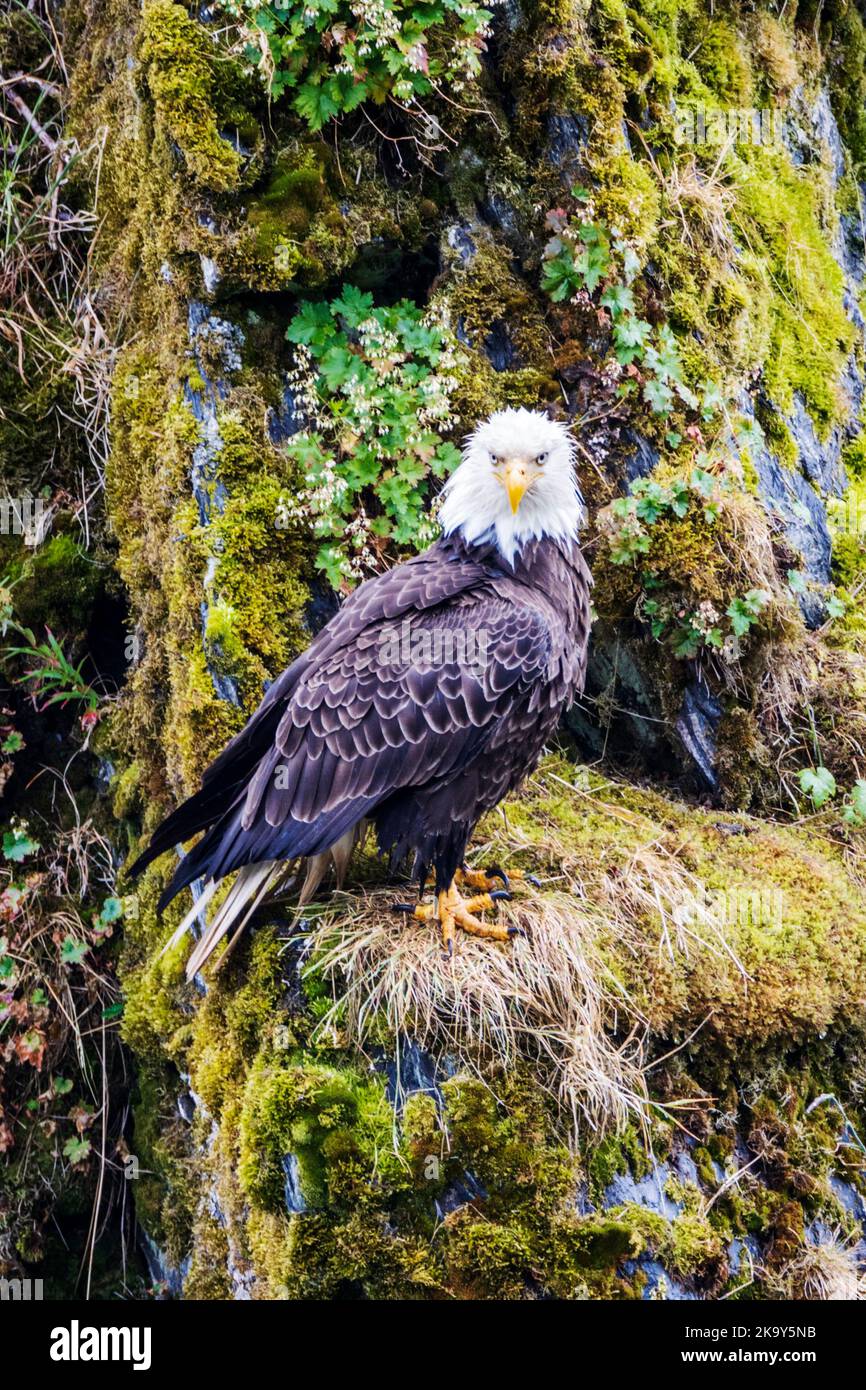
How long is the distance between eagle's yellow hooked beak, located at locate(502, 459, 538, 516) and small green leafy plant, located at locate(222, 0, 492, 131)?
1.79 m

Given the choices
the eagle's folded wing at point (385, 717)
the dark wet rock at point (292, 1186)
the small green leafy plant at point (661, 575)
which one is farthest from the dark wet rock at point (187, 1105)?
the small green leafy plant at point (661, 575)

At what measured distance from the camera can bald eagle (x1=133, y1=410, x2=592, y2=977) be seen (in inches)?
164

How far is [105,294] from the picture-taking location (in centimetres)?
586

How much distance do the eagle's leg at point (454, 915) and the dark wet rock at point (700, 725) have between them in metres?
1.43

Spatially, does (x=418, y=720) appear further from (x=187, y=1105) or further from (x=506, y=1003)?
(x=187, y=1105)

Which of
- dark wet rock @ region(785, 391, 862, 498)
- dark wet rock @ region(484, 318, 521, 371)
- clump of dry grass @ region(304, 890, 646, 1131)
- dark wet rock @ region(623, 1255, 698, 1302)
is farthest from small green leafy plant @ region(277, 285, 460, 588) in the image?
dark wet rock @ region(623, 1255, 698, 1302)

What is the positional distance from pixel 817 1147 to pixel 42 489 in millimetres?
4452

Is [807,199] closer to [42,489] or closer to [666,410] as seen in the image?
[666,410]

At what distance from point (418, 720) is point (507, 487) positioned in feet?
2.82

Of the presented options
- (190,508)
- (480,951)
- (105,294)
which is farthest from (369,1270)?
(105,294)

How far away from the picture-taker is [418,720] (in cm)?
416

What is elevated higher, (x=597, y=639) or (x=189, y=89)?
(x=189, y=89)

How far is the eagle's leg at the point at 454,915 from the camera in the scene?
4203mm

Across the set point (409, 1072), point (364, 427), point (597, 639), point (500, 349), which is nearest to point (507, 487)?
point (364, 427)
